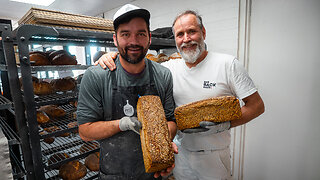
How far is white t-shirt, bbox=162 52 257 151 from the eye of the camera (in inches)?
50.8

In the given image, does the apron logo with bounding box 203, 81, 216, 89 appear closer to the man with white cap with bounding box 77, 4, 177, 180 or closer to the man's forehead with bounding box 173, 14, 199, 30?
the man with white cap with bounding box 77, 4, 177, 180

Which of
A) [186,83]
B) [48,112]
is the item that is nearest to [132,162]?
[186,83]

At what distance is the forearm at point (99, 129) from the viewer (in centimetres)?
102

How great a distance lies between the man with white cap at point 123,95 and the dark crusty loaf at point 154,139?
7 centimetres

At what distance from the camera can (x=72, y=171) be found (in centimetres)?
188

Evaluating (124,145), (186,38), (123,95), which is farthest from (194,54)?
(124,145)

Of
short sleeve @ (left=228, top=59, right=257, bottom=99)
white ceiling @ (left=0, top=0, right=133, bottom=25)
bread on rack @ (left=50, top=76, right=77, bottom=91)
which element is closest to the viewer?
short sleeve @ (left=228, top=59, right=257, bottom=99)

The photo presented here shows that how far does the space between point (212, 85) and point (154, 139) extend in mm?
693

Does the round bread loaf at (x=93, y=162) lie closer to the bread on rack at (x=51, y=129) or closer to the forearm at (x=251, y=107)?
the bread on rack at (x=51, y=129)

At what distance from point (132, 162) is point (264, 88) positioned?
1.86 m

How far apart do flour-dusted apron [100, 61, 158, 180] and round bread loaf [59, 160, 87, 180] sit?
864 millimetres

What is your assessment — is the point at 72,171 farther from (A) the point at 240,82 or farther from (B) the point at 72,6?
(B) the point at 72,6

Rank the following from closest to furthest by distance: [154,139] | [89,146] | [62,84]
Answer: [154,139] → [62,84] → [89,146]

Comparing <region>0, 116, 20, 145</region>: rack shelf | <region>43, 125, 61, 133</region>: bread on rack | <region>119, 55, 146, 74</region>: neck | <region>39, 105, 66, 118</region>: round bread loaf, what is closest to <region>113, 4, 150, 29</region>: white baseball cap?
<region>119, 55, 146, 74</region>: neck
